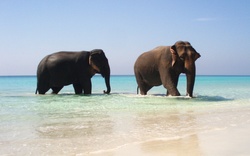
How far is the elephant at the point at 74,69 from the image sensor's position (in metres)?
17.5

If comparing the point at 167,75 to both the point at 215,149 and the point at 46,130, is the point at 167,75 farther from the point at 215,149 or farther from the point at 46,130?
the point at 215,149

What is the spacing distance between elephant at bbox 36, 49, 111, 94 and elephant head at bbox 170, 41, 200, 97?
4.47 meters

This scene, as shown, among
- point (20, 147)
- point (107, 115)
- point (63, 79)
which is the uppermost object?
point (20, 147)

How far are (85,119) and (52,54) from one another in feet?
37.6

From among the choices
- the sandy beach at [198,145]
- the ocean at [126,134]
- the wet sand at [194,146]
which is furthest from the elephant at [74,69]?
the wet sand at [194,146]

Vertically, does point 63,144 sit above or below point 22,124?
above

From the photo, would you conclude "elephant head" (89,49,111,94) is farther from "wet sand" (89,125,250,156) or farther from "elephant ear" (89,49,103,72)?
"wet sand" (89,125,250,156)

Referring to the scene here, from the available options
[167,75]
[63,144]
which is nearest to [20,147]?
[63,144]

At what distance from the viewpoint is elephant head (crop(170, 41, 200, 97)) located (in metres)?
13.6

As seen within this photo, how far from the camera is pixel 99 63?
57.5ft

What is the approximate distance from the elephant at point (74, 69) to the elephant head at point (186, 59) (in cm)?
447

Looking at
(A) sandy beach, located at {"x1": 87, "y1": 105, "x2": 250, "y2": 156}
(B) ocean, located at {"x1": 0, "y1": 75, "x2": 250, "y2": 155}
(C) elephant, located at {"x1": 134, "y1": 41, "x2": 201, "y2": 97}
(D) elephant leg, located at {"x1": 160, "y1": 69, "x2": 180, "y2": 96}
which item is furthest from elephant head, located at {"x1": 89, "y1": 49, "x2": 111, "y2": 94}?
(A) sandy beach, located at {"x1": 87, "y1": 105, "x2": 250, "y2": 156}

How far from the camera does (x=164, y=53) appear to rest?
49.0 ft

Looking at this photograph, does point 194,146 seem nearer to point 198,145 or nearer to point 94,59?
point 198,145
